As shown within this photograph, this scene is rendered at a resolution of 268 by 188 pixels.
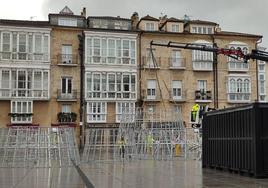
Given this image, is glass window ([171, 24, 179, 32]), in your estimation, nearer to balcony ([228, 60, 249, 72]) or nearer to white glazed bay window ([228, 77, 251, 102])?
balcony ([228, 60, 249, 72])

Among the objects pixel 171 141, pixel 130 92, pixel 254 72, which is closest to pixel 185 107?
pixel 130 92

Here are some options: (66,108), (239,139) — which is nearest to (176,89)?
(66,108)

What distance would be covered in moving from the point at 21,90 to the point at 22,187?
131ft

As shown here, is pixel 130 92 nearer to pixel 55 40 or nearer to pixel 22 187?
pixel 55 40

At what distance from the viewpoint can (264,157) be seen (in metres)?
15.4

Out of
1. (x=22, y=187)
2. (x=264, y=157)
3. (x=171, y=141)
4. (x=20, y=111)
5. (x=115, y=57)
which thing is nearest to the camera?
(x=22, y=187)

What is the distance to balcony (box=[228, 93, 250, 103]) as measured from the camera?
193ft

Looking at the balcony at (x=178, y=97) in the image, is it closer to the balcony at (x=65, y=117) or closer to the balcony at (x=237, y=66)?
the balcony at (x=237, y=66)

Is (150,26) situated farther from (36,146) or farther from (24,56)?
(36,146)

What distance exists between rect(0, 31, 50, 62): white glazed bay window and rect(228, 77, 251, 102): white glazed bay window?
72.7 ft

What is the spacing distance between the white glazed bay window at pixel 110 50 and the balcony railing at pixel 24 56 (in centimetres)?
488

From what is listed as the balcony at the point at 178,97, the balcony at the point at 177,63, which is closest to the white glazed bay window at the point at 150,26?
the balcony at the point at 177,63

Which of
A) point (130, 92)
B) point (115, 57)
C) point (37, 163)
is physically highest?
point (115, 57)

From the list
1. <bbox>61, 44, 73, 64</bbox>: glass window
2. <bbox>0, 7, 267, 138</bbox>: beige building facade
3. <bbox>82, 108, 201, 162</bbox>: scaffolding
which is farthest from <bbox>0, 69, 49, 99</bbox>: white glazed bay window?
<bbox>82, 108, 201, 162</bbox>: scaffolding
